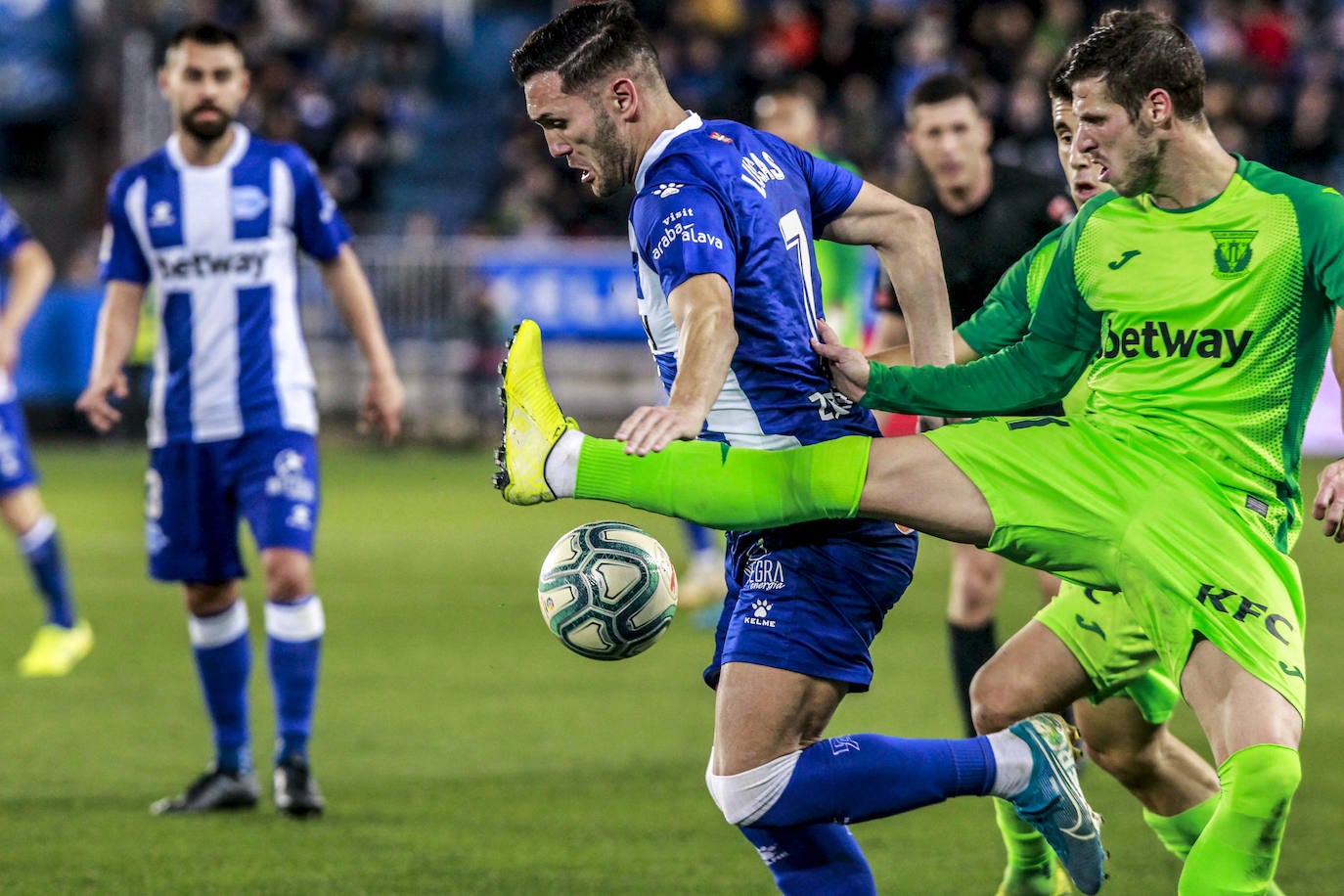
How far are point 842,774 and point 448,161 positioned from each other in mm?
20291

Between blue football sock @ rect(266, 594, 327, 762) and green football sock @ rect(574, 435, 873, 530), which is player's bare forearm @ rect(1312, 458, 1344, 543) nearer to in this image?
green football sock @ rect(574, 435, 873, 530)

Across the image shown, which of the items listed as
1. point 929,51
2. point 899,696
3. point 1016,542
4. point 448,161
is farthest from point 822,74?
point 1016,542

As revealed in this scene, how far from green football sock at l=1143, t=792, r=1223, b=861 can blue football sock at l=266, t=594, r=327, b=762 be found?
280 centimetres

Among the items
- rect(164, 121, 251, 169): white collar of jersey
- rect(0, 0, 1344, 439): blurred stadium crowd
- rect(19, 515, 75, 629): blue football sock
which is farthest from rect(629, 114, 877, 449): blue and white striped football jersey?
rect(0, 0, 1344, 439): blurred stadium crowd

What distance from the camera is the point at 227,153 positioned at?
6.61 m

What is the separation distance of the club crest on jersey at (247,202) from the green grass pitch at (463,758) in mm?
2024

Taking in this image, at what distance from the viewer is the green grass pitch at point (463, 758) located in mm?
5246

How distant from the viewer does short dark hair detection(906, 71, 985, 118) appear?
646cm

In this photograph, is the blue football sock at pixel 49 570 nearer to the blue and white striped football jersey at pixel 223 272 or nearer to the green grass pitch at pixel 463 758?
the green grass pitch at pixel 463 758

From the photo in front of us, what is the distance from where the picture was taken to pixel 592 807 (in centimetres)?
601

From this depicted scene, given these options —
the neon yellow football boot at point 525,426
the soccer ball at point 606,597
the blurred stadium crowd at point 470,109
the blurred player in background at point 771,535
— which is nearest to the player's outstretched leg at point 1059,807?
the blurred player in background at point 771,535

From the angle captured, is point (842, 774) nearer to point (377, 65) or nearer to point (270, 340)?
point (270, 340)

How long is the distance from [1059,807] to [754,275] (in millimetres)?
1373

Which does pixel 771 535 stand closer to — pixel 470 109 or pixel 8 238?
pixel 8 238
